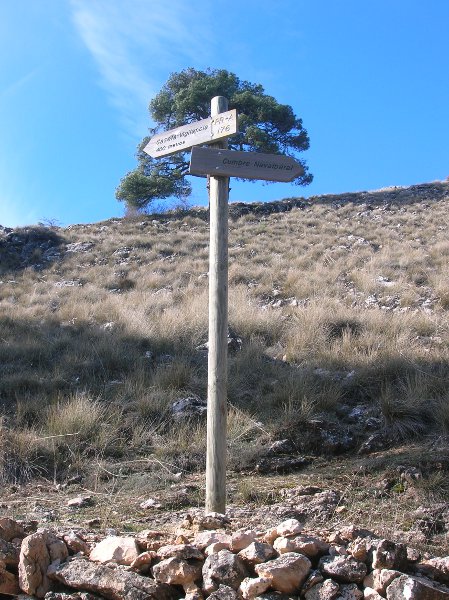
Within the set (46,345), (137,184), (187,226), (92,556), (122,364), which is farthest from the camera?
(137,184)

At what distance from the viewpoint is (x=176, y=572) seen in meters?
3.04

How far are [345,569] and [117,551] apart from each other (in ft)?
3.81

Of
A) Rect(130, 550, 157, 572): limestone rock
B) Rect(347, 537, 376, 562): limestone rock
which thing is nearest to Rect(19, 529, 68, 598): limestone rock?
Rect(130, 550, 157, 572): limestone rock

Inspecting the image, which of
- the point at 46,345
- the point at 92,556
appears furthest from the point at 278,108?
the point at 92,556

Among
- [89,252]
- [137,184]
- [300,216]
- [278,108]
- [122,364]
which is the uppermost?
[278,108]

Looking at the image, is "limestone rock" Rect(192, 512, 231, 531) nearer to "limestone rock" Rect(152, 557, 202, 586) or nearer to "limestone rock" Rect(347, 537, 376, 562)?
"limestone rock" Rect(152, 557, 202, 586)

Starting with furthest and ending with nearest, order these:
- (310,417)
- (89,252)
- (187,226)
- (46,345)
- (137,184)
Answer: (137,184)
(187,226)
(89,252)
(46,345)
(310,417)

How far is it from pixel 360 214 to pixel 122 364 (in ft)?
53.8

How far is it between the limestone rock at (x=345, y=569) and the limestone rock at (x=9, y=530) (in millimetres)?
1728

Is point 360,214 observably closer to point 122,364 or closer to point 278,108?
point 278,108

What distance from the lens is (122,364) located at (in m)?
8.72

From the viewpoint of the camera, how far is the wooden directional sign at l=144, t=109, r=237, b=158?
177 inches

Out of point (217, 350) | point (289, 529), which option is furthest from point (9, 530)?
point (217, 350)

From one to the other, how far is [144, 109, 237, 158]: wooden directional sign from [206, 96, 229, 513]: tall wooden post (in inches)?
3.9
